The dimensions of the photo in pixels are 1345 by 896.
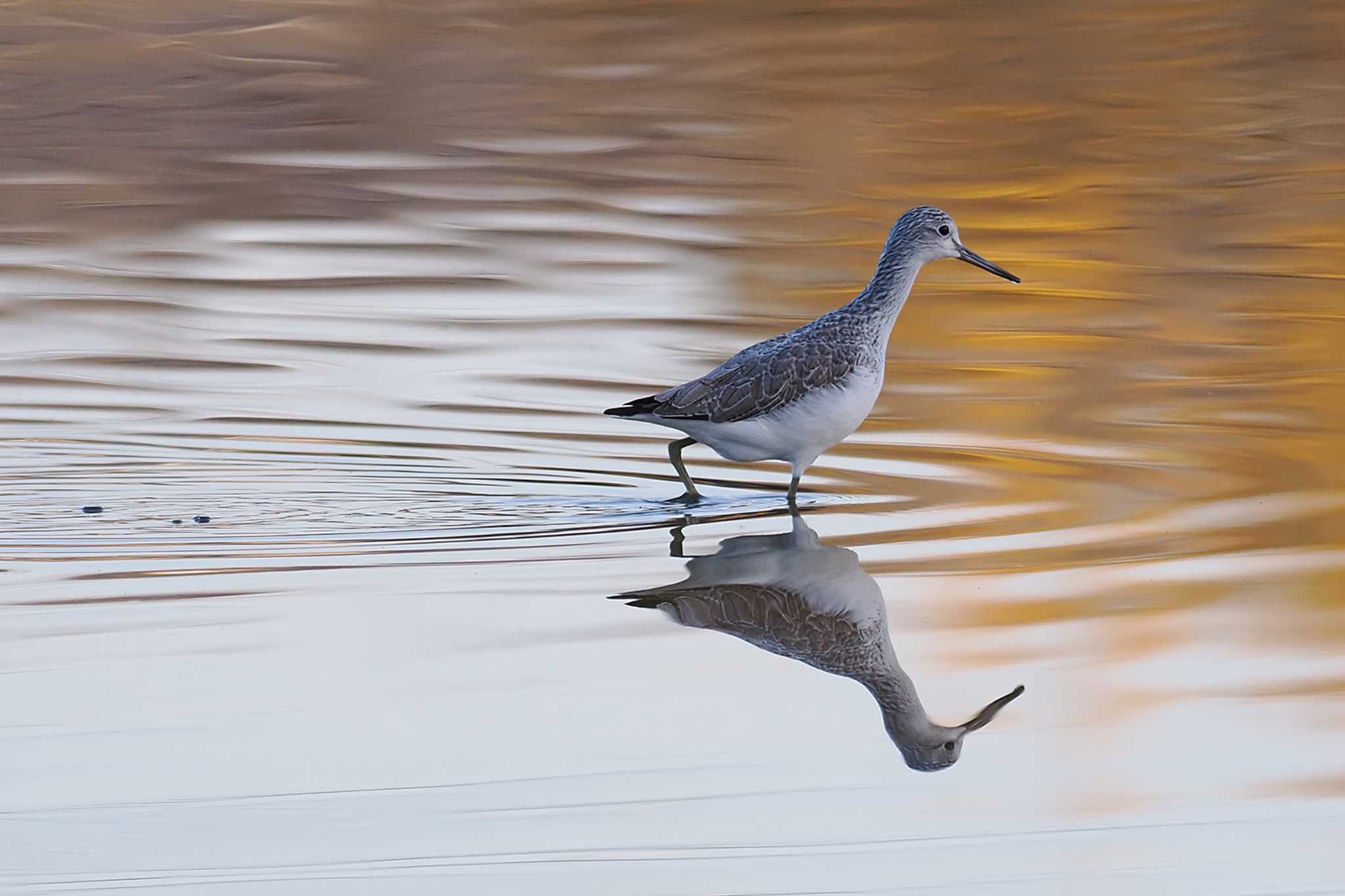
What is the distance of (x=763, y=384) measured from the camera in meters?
9.99

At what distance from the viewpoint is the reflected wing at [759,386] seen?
990 cm

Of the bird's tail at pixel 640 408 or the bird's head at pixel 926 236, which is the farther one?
the bird's head at pixel 926 236

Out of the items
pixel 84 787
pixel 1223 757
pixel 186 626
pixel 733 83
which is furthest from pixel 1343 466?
pixel 733 83

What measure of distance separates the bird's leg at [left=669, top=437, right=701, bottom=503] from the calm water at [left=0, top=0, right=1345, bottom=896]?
0.19m

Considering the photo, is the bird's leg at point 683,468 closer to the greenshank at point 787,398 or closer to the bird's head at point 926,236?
the greenshank at point 787,398

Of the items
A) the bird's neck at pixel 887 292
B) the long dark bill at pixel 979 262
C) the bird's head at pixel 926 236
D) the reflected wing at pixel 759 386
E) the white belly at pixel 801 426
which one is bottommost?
the white belly at pixel 801 426

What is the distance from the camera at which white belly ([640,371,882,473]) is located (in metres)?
9.80

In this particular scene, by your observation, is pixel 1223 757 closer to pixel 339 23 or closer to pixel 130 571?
pixel 130 571

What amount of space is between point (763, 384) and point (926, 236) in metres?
1.34

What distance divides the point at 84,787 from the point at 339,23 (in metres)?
22.0

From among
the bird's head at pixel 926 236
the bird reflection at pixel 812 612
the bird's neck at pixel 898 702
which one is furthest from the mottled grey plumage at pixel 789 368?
the bird's neck at pixel 898 702

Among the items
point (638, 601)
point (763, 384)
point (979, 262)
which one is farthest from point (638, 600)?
point (979, 262)

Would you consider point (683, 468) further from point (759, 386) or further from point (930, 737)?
point (930, 737)

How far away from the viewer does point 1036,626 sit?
7793mm
